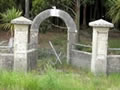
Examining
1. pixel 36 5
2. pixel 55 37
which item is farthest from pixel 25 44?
pixel 55 37

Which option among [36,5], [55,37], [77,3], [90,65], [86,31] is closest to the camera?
[90,65]

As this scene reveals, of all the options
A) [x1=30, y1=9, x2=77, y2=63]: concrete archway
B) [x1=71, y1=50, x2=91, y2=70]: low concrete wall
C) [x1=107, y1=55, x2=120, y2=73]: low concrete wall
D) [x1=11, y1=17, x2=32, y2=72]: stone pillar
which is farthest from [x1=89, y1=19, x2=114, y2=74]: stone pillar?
[x1=30, y1=9, x2=77, y2=63]: concrete archway

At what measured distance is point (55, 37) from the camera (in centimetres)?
2391

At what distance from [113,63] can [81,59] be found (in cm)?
183

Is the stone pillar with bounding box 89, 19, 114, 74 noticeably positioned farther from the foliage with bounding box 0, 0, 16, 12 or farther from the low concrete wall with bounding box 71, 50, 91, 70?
the foliage with bounding box 0, 0, 16, 12

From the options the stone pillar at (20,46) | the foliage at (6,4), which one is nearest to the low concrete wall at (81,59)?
the stone pillar at (20,46)

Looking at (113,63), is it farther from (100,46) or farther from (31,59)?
(31,59)

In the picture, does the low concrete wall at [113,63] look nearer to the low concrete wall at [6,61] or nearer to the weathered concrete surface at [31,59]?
the weathered concrete surface at [31,59]

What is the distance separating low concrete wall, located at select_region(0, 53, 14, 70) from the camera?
11062mm

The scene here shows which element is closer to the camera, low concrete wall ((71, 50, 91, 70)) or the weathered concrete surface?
the weathered concrete surface

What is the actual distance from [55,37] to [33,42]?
1048 cm

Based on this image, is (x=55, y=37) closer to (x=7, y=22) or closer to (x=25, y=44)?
(x=7, y=22)

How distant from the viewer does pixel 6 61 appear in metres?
11.1

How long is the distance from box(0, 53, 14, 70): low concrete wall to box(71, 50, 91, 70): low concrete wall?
10.3ft
